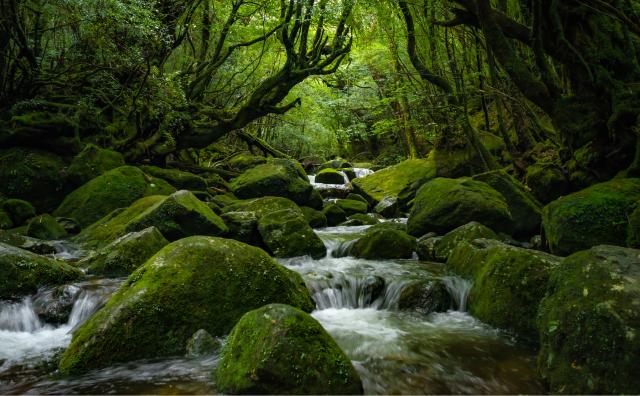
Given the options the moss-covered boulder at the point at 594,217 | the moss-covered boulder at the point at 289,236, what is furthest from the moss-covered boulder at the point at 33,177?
the moss-covered boulder at the point at 594,217

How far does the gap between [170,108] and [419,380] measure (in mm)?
10169

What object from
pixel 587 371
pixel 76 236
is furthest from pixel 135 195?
pixel 587 371

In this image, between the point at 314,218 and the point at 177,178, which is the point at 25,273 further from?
the point at 314,218

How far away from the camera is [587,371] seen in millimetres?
3047

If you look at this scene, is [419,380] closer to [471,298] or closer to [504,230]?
[471,298]

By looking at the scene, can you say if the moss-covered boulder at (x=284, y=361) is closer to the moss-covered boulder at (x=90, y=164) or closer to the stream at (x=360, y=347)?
the stream at (x=360, y=347)

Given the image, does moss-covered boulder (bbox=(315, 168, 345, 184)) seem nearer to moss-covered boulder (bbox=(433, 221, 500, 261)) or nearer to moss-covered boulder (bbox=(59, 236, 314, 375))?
moss-covered boulder (bbox=(433, 221, 500, 261))

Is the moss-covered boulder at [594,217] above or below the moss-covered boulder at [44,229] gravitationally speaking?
below

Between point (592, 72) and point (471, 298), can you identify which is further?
point (592, 72)

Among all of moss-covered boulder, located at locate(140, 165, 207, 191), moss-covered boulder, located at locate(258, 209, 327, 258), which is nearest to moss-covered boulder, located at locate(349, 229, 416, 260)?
moss-covered boulder, located at locate(258, 209, 327, 258)

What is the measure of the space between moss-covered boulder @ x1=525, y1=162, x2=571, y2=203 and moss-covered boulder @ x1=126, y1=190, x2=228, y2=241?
776 centimetres

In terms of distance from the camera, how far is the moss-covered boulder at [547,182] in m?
9.66

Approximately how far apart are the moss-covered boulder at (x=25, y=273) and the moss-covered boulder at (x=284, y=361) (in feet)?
11.2

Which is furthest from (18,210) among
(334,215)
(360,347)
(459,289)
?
(459,289)
